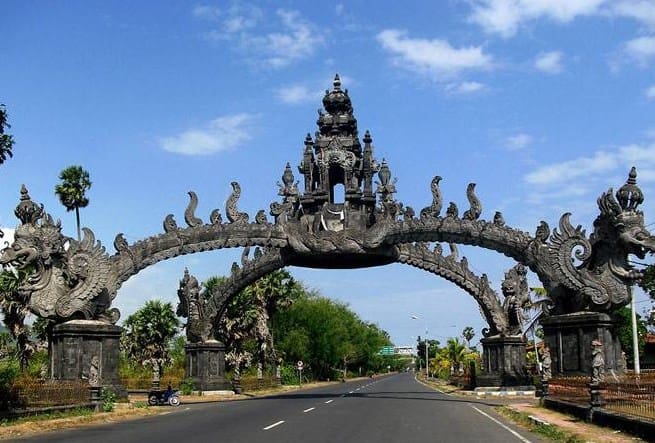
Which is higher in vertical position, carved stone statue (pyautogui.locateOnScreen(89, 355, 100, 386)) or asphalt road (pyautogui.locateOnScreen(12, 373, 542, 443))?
carved stone statue (pyautogui.locateOnScreen(89, 355, 100, 386))

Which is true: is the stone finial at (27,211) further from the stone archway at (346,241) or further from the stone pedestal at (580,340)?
the stone pedestal at (580,340)

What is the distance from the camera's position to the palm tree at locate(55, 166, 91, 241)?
59.5m

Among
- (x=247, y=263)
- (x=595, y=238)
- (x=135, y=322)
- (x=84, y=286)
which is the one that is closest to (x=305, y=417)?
(x=84, y=286)

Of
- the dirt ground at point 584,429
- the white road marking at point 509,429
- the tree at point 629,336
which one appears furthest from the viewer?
the tree at point 629,336

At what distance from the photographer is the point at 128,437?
Result: 1745cm

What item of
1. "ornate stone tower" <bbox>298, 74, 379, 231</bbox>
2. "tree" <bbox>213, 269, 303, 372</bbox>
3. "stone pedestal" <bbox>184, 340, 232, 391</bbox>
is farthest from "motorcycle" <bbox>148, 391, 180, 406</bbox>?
"tree" <bbox>213, 269, 303, 372</bbox>

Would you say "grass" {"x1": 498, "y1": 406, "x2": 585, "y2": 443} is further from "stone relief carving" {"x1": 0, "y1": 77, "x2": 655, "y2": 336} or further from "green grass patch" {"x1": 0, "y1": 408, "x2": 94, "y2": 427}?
"green grass patch" {"x1": 0, "y1": 408, "x2": 94, "y2": 427}

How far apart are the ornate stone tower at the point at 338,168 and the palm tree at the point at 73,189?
2819 centimetres

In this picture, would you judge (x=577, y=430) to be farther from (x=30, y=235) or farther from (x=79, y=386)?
(x=30, y=235)

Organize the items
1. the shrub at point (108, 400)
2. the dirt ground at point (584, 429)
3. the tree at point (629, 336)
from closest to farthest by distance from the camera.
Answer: the dirt ground at point (584, 429)
the shrub at point (108, 400)
the tree at point (629, 336)

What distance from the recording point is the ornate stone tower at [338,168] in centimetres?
3647

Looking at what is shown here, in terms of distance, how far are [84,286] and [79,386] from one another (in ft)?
15.9

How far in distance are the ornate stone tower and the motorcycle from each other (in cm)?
1060

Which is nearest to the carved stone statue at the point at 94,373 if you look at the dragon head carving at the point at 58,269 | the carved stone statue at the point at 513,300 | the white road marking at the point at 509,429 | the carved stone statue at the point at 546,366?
the dragon head carving at the point at 58,269
